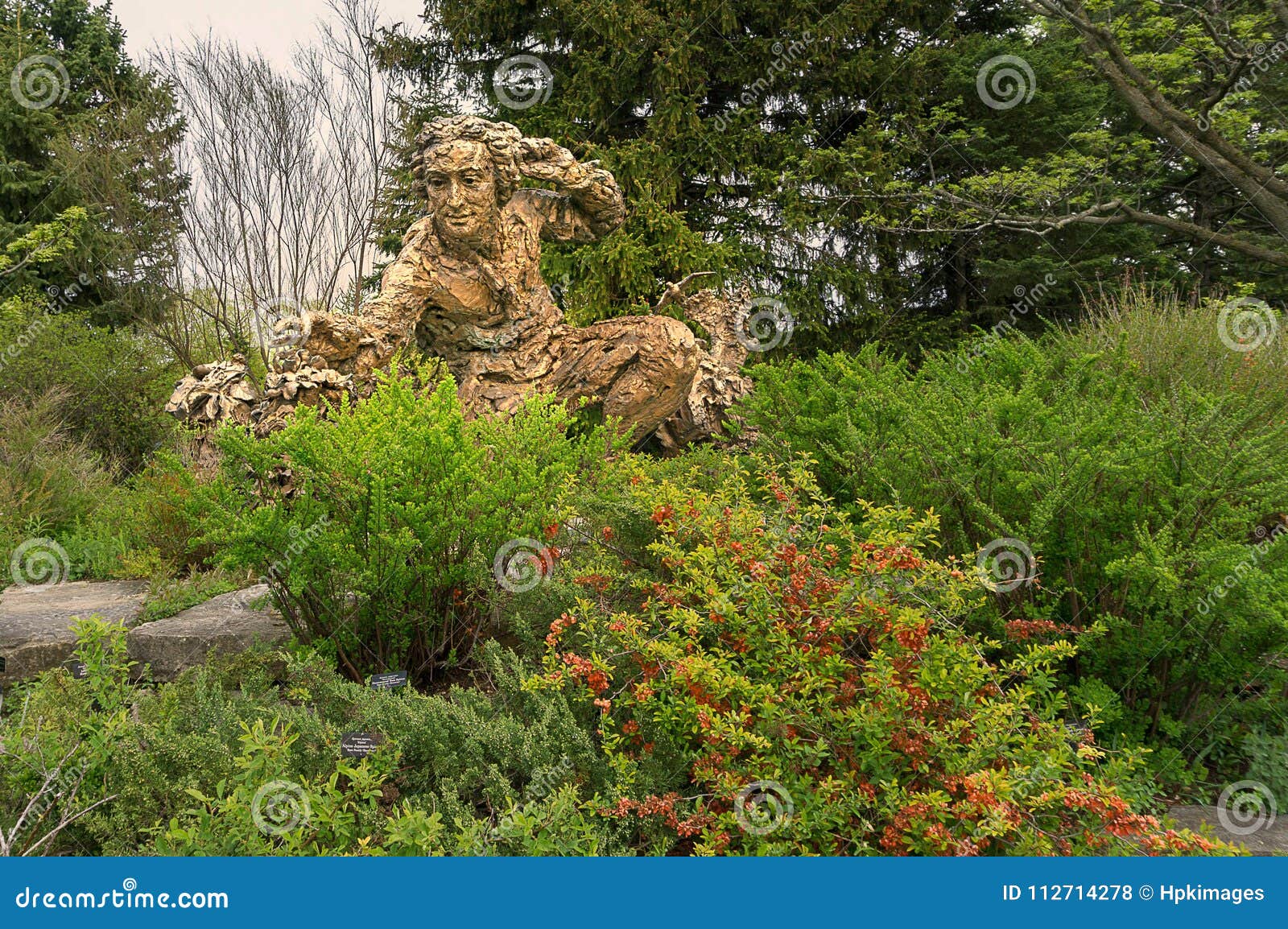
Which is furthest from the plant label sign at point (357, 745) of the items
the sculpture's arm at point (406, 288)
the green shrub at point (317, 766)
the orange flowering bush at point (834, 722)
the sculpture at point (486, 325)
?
the sculpture's arm at point (406, 288)

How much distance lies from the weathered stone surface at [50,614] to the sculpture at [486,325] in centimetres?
150

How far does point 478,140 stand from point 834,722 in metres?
5.86

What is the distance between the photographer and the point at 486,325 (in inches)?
288

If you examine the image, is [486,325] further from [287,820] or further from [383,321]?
[287,820]

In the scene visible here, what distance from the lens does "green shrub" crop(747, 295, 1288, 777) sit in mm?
3086

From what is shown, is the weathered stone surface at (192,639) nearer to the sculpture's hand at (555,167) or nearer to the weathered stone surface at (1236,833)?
Answer: the weathered stone surface at (1236,833)

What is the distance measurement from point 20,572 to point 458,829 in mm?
5767

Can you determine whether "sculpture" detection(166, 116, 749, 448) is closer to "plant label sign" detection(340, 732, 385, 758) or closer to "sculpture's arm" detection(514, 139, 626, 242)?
"sculpture's arm" detection(514, 139, 626, 242)

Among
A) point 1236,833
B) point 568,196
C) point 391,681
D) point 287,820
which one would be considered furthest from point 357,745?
point 568,196

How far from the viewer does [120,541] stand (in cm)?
627

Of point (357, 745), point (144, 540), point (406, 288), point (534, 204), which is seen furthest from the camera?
point (534, 204)

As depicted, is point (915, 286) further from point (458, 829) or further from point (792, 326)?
point (458, 829)

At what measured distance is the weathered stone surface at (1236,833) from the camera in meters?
2.65

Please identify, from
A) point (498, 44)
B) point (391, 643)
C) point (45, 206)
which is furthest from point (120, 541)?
point (45, 206)
